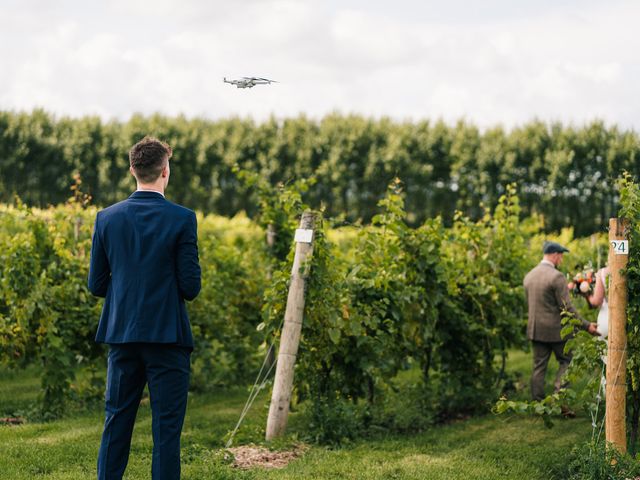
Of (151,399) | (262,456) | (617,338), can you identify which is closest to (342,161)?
(262,456)

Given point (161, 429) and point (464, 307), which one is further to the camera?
point (464, 307)

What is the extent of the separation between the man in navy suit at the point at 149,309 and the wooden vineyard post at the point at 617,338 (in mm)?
2973

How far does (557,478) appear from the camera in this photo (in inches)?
212

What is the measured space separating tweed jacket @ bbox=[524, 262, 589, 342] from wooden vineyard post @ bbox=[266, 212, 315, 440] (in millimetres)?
2833

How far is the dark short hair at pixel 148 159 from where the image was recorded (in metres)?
3.82

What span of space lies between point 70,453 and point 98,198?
25346 millimetres

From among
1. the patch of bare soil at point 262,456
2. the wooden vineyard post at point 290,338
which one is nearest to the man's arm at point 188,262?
the patch of bare soil at point 262,456

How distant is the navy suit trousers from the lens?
3.73 meters

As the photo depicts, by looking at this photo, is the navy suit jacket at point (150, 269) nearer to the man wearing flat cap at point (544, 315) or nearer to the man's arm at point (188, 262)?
the man's arm at point (188, 262)

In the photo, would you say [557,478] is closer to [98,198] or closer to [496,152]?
[496,152]

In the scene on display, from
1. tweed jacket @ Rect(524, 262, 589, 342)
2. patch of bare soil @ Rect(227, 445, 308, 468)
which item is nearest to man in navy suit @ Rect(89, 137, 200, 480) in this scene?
patch of bare soil @ Rect(227, 445, 308, 468)

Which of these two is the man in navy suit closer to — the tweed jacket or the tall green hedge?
the tweed jacket

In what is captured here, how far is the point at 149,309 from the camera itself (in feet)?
12.1

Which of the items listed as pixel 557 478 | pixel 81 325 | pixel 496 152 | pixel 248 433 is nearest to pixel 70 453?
pixel 248 433
